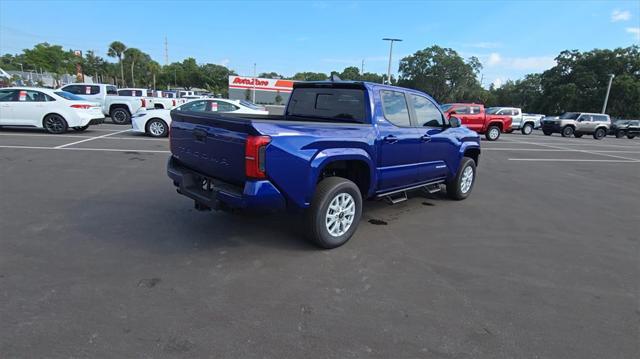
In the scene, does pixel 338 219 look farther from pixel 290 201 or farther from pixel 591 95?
pixel 591 95

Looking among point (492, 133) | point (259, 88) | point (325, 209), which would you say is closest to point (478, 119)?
point (492, 133)

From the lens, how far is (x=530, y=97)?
2724 inches

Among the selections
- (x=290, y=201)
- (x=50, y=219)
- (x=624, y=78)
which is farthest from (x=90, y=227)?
(x=624, y=78)

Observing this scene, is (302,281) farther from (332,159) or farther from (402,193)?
(402,193)

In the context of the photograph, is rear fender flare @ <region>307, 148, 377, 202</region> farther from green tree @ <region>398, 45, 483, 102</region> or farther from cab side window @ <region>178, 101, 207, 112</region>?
green tree @ <region>398, 45, 483, 102</region>

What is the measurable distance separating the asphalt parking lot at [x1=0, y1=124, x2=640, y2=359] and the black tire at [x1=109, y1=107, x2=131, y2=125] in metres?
12.4

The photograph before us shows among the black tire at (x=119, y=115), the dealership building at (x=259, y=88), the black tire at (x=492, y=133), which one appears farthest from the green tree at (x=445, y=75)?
the black tire at (x=119, y=115)

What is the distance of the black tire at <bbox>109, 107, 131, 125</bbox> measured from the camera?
704 inches

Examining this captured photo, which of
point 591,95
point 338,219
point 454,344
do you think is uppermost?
point 591,95

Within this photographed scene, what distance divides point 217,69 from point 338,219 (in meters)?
102

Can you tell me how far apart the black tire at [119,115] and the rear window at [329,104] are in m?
15.2

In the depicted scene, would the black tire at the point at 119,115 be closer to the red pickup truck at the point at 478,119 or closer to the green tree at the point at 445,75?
the red pickup truck at the point at 478,119

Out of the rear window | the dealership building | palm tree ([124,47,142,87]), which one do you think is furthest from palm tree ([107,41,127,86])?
the rear window

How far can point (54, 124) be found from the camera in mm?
12461
